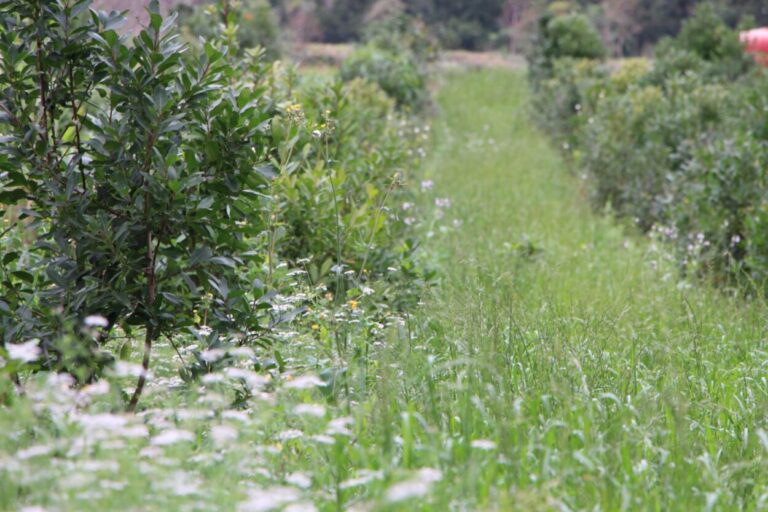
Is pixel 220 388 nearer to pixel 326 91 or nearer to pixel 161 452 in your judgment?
pixel 161 452

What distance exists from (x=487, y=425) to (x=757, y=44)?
57.0 feet

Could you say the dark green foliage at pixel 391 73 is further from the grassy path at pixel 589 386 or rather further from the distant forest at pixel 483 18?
the distant forest at pixel 483 18

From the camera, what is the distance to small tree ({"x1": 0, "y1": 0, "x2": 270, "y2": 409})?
131 inches

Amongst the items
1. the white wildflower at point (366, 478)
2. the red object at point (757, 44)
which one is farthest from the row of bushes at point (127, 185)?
the red object at point (757, 44)

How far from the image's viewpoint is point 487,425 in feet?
10.0

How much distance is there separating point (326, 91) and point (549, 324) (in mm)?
3486

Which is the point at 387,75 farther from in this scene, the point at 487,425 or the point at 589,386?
the point at 487,425

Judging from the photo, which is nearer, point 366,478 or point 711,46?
point 366,478

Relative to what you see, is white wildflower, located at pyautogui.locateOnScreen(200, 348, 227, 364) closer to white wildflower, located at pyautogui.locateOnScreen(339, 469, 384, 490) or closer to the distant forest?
white wildflower, located at pyautogui.locateOnScreen(339, 469, 384, 490)

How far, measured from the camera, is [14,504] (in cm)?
231

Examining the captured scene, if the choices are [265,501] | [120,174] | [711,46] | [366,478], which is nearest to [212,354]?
[366,478]

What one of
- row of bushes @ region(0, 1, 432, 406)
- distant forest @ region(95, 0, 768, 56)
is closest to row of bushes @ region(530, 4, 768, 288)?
row of bushes @ region(0, 1, 432, 406)

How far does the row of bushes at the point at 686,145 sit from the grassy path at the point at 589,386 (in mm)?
478

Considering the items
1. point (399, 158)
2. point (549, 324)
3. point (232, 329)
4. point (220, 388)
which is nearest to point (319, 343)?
point (232, 329)
